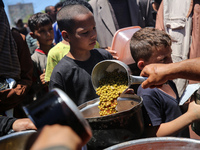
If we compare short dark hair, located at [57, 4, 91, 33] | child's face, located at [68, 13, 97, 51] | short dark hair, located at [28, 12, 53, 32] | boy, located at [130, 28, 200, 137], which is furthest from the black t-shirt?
short dark hair, located at [28, 12, 53, 32]

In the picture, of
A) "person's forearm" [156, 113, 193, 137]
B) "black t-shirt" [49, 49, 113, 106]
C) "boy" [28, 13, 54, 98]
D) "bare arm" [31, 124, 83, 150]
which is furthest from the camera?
"boy" [28, 13, 54, 98]

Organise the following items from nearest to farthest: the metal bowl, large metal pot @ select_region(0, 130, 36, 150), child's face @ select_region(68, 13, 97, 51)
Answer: large metal pot @ select_region(0, 130, 36, 150) → the metal bowl → child's face @ select_region(68, 13, 97, 51)

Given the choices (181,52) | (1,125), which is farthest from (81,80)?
(181,52)

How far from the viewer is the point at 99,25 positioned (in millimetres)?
3047

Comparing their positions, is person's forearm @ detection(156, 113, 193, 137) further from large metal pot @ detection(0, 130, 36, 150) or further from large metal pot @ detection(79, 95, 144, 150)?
large metal pot @ detection(0, 130, 36, 150)

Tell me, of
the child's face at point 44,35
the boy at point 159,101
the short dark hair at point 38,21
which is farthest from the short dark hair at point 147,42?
the short dark hair at point 38,21

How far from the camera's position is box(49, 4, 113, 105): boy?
1825 millimetres

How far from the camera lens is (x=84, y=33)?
6.38 ft

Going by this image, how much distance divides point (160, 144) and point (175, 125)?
459 mm

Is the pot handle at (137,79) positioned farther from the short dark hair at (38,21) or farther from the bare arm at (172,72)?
the short dark hair at (38,21)

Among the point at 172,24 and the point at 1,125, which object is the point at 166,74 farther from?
the point at 172,24

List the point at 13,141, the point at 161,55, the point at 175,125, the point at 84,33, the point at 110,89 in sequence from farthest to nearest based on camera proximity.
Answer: the point at 84,33 < the point at 161,55 < the point at 110,89 < the point at 175,125 < the point at 13,141

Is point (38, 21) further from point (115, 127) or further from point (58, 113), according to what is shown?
point (58, 113)

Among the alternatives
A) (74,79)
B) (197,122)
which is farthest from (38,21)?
(197,122)
